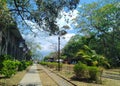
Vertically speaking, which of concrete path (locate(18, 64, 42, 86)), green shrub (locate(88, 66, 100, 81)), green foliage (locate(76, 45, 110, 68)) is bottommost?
concrete path (locate(18, 64, 42, 86))

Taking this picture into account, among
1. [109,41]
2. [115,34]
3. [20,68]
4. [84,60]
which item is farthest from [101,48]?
[84,60]

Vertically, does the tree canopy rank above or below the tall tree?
below

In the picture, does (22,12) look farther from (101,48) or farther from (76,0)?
(101,48)

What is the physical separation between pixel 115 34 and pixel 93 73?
47685 millimetres

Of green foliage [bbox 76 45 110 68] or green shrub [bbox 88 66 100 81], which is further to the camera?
green foliage [bbox 76 45 110 68]

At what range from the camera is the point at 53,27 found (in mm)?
18641

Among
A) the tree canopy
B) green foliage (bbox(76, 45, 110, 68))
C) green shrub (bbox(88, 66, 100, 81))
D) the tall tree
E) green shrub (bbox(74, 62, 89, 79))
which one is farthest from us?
the tall tree

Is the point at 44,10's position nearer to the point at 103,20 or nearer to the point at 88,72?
the point at 88,72

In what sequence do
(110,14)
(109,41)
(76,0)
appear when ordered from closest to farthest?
(76,0) < (110,14) < (109,41)

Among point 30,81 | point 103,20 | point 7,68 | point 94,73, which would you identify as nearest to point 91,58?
point 94,73

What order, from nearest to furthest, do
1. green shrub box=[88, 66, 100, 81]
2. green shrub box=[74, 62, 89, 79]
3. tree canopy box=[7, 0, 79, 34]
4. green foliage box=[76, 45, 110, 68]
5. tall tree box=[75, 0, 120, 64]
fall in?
tree canopy box=[7, 0, 79, 34] → green shrub box=[88, 66, 100, 81] → green shrub box=[74, 62, 89, 79] → green foliage box=[76, 45, 110, 68] → tall tree box=[75, 0, 120, 64]

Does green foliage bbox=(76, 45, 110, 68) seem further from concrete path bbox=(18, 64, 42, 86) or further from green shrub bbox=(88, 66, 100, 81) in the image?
concrete path bbox=(18, 64, 42, 86)

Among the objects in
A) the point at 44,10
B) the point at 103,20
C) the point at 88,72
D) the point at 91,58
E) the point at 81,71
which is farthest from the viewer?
the point at 103,20

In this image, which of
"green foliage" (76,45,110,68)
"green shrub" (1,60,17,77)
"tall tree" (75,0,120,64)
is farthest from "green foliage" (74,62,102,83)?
"tall tree" (75,0,120,64)
